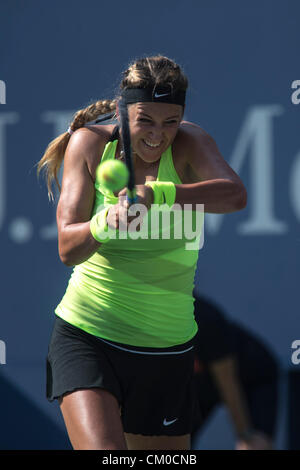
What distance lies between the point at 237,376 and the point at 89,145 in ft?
6.38

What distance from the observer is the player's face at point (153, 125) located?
2348mm

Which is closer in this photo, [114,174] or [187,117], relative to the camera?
[114,174]

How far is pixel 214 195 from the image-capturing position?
2.31m

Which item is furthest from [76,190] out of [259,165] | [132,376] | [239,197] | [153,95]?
[259,165]

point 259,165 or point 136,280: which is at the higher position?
point 259,165

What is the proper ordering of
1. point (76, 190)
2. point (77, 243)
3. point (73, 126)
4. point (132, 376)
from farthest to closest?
point (73, 126)
point (132, 376)
point (76, 190)
point (77, 243)

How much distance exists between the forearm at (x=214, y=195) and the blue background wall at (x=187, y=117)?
5.44 ft

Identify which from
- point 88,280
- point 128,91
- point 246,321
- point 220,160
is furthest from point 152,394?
point 246,321

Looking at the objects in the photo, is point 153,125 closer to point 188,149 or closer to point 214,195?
point 188,149

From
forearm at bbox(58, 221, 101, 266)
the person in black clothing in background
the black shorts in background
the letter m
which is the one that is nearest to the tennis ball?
forearm at bbox(58, 221, 101, 266)

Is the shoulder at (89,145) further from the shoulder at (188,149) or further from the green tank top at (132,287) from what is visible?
the shoulder at (188,149)

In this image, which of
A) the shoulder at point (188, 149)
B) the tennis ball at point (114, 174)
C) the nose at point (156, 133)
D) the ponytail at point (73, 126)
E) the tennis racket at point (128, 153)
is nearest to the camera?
the tennis ball at point (114, 174)

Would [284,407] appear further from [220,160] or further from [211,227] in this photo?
[220,160]

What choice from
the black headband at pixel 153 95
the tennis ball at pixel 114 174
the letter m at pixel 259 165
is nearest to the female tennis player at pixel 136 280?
the black headband at pixel 153 95
